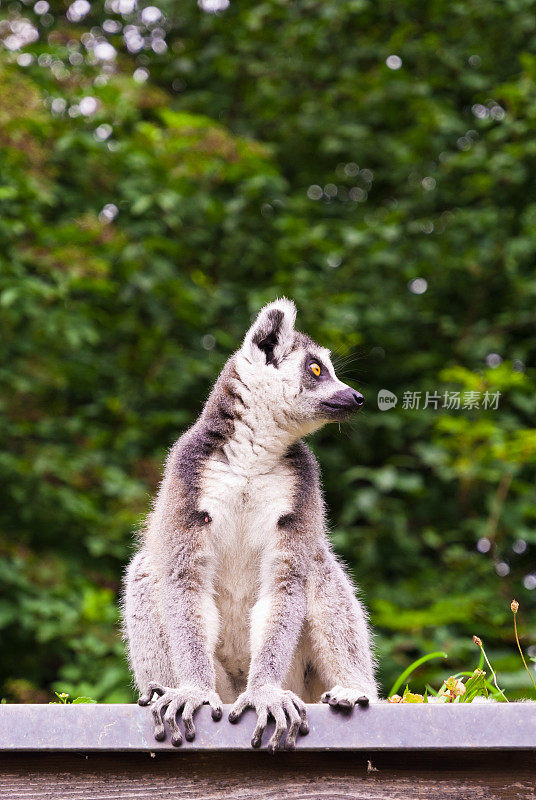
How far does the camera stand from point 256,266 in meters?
6.34

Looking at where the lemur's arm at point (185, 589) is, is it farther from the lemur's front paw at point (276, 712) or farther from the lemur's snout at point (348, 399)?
the lemur's snout at point (348, 399)

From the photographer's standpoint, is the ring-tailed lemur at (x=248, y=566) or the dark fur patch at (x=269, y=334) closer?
the ring-tailed lemur at (x=248, y=566)

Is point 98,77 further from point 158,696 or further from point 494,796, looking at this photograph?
point 494,796

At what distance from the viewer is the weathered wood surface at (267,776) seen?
1.78m

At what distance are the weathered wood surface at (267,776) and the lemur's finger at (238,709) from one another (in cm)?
8

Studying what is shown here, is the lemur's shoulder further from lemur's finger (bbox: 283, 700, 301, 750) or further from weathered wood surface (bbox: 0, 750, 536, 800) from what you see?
weathered wood surface (bbox: 0, 750, 536, 800)

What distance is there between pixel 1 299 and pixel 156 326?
146cm

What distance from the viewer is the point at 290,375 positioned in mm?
2857

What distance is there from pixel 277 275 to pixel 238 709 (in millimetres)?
4380

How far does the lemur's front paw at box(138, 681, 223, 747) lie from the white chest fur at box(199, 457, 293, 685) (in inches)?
17.9

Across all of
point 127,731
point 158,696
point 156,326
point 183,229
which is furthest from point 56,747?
point 183,229

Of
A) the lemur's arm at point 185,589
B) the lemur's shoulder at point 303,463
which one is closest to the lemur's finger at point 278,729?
the lemur's arm at point 185,589

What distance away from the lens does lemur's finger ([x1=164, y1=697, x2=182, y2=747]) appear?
69.2 inches

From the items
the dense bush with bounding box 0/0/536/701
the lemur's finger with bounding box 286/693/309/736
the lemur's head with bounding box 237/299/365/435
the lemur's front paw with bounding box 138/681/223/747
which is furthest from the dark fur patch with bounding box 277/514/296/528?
the dense bush with bounding box 0/0/536/701
